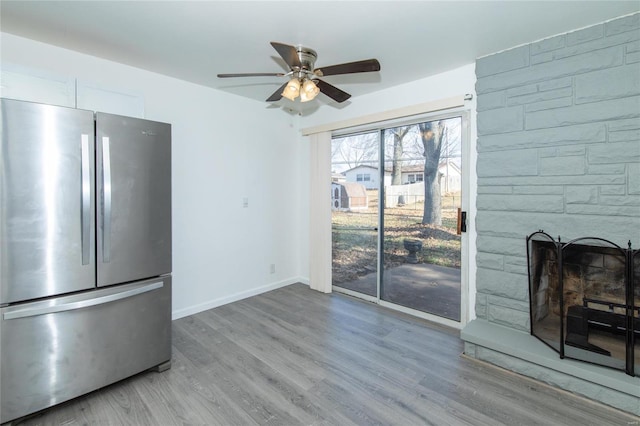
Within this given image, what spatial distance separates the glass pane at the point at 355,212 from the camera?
12.5 feet

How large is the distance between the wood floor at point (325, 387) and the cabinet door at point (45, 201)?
886mm

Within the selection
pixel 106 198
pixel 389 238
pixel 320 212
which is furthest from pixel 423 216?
pixel 106 198

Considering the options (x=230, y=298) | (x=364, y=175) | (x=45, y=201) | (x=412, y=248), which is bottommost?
(x=230, y=298)

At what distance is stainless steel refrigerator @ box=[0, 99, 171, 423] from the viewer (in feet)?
5.60

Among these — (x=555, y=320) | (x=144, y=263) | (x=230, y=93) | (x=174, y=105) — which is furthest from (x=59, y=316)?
(x=555, y=320)

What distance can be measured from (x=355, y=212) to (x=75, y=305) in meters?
2.97

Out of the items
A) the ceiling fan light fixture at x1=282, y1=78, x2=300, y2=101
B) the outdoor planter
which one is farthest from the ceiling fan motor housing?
the outdoor planter

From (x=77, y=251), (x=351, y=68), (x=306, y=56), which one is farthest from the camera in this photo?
(x=306, y=56)

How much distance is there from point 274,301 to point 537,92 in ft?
11.2

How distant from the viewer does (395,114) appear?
329 cm

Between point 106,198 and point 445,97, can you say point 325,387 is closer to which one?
point 106,198

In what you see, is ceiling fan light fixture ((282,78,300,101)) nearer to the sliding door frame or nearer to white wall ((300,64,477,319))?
white wall ((300,64,477,319))

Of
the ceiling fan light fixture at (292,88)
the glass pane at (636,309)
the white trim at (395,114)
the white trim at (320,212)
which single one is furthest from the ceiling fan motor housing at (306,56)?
the glass pane at (636,309)

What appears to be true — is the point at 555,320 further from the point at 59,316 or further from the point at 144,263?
the point at 59,316
